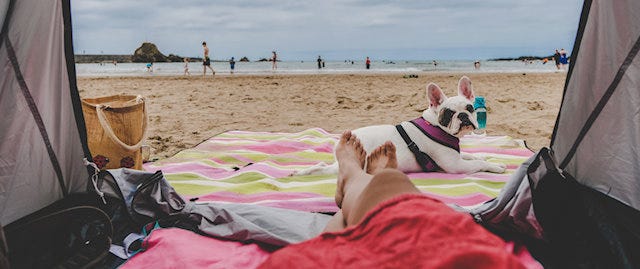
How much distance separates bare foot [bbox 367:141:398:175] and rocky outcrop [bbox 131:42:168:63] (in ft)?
247

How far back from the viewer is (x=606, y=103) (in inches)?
95.7

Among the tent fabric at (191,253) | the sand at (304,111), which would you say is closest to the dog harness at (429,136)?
the tent fabric at (191,253)

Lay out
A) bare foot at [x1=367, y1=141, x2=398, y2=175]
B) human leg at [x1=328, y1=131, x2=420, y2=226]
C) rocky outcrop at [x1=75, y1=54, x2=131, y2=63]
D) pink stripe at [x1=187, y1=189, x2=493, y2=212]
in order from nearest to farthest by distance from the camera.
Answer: human leg at [x1=328, y1=131, x2=420, y2=226]
bare foot at [x1=367, y1=141, x2=398, y2=175]
pink stripe at [x1=187, y1=189, x2=493, y2=212]
rocky outcrop at [x1=75, y1=54, x2=131, y2=63]

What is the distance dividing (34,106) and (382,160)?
214 centimetres

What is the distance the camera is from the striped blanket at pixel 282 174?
3.27 m

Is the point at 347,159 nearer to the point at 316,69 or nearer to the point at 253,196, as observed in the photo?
the point at 253,196

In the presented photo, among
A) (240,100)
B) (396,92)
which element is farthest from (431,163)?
(396,92)

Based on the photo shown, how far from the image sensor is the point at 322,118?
8.51 metres

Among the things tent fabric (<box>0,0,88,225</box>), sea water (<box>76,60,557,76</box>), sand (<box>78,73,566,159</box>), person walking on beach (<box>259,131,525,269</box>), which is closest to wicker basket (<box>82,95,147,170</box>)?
tent fabric (<box>0,0,88,225</box>)

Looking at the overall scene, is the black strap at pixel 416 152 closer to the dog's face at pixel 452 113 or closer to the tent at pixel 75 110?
the dog's face at pixel 452 113

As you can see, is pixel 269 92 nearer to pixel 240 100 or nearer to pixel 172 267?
pixel 240 100

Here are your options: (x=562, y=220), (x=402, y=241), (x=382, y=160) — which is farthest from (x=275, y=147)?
(x=402, y=241)

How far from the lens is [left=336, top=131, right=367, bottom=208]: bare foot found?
2619 millimetres

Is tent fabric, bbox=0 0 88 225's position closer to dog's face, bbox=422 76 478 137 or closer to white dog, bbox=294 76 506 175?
white dog, bbox=294 76 506 175
